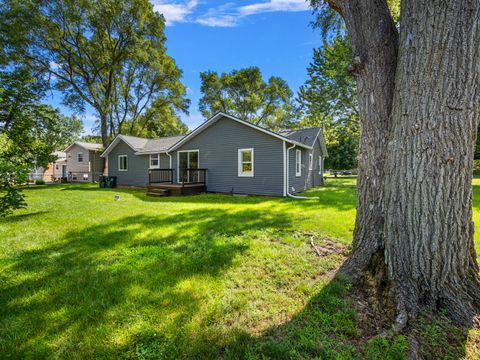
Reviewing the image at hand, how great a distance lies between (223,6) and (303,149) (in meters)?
7.42

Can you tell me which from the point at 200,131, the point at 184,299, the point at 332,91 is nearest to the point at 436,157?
the point at 184,299

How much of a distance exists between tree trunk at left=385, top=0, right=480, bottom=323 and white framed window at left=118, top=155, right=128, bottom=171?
58.5 feet

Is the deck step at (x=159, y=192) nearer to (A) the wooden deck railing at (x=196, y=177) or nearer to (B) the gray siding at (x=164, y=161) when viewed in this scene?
(A) the wooden deck railing at (x=196, y=177)

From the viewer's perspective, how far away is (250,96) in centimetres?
3009

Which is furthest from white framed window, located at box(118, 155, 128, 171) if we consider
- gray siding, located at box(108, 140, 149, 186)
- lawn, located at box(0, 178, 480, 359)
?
lawn, located at box(0, 178, 480, 359)

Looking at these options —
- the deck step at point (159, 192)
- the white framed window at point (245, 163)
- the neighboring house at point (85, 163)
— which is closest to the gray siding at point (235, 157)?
the white framed window at point (245, 163)

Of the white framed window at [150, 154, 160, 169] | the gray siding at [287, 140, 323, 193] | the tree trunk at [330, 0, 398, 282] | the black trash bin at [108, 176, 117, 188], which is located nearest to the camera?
the tree trunk at [330, 0, 398, 282]

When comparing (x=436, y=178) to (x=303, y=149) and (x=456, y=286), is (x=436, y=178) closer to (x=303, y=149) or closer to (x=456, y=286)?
(x=456, y=286)

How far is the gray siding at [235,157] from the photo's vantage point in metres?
10.8

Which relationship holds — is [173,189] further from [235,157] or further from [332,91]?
[332,91]

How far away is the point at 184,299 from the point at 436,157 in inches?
112

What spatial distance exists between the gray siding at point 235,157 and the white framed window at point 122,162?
6.52m

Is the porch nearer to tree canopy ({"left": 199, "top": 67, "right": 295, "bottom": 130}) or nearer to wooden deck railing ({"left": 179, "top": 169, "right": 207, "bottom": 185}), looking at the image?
wooden deck railing ({"left": 179, "top": 169, "right": 207, "bottom": 185})

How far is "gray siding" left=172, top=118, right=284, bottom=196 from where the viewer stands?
35.3ft
